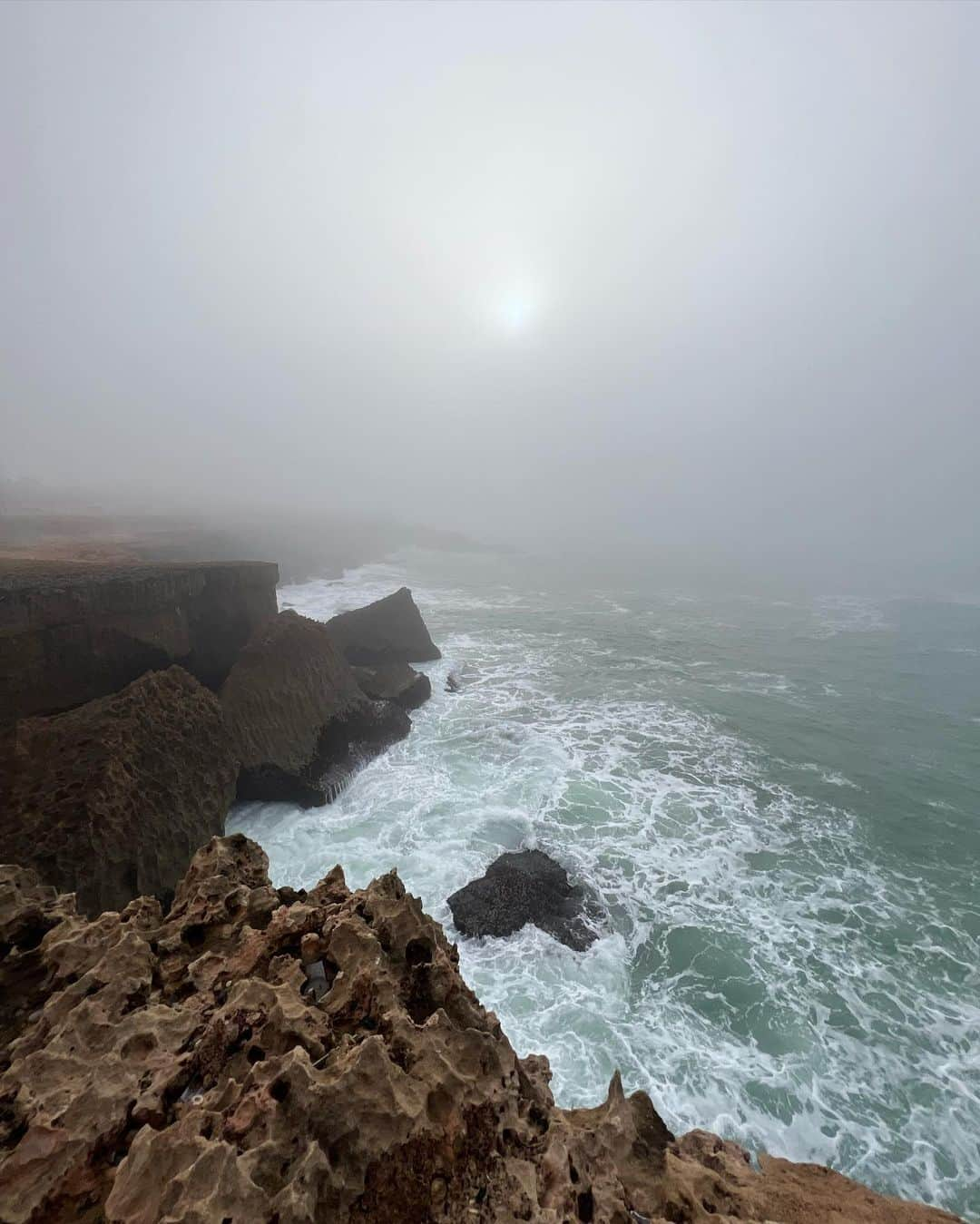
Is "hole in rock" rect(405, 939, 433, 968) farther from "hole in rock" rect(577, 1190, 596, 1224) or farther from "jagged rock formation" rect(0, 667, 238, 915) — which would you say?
"jagged rock formation" rect(0, 667, 238, 915)

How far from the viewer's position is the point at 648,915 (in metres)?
14.1

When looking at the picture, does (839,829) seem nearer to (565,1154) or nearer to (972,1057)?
(972,1057)

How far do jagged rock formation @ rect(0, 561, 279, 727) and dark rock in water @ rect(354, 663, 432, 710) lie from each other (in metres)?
6.48

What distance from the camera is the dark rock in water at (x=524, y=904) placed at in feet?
43.4

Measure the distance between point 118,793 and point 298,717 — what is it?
7.66m

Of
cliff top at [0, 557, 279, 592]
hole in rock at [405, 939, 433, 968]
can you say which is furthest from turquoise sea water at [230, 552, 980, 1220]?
cliff top at [0, 557, 279, 592]

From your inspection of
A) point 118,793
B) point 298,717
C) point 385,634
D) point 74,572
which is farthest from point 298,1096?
point 385,634

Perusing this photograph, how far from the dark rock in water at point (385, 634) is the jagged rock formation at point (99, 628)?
23.9 feet

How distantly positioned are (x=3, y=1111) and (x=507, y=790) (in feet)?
52.6

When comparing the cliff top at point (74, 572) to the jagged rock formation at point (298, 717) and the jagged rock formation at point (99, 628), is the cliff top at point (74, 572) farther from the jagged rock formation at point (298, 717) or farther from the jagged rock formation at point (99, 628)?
the jagged rock formation at point (298, 717)

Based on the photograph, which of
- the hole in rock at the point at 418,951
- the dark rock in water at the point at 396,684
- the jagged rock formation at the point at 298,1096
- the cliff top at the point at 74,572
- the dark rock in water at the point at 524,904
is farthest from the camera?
the dark rock in water at the point at 396,684

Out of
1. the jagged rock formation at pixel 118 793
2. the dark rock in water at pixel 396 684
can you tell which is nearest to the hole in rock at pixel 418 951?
the jagged rock formation at pixel 118 793

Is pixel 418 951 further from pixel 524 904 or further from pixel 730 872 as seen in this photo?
pixel 730 872

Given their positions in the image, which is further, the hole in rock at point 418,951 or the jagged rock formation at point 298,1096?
the hole in rock at point 418,951
